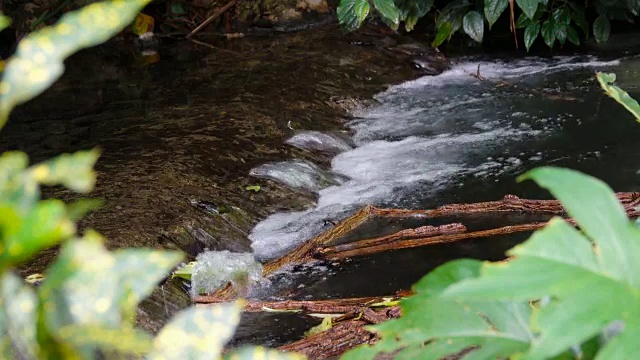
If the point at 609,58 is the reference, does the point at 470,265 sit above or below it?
above

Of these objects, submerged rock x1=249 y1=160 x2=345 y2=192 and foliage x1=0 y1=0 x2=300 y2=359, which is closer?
foliage x1=0 y1=0 x2=300 y2=359

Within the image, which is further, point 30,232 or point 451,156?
point 451,156

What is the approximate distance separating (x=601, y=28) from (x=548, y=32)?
1.86 ft

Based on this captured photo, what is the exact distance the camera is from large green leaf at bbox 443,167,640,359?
53 cm

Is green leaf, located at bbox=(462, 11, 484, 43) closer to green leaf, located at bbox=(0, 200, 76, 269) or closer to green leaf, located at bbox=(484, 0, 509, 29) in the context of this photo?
green leaf, located at bbox=(484, 0, 509, 29)

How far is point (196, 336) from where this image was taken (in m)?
0.48

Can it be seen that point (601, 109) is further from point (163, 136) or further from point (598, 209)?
point (598, 209)

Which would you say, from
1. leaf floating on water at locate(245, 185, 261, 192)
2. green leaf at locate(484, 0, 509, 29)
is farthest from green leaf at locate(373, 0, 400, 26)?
leaf floating on water at locate(245, 185, 261, 192)

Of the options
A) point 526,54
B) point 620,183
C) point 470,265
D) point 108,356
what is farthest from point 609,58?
point 108,356

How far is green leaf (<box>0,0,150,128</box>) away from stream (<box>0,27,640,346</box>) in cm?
168

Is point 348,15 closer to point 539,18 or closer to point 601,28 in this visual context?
point 539,18

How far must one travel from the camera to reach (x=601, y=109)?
4273mm

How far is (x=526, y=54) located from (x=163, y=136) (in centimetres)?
348

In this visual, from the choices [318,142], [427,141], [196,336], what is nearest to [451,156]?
[427,141]
